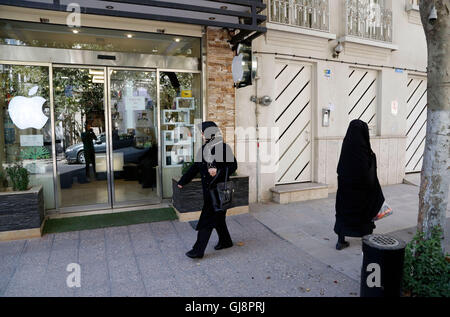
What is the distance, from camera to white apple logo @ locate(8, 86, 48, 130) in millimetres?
5875

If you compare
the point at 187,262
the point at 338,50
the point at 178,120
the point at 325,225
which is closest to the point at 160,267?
the point at 187,262

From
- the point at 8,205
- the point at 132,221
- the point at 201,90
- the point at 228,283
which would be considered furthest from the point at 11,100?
the point at 228,283

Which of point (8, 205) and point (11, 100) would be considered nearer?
point (8, 205)

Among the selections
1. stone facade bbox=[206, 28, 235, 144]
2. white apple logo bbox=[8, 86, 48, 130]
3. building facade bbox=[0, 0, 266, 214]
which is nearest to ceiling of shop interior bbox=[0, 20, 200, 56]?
building facade bbox=[0, 0, 266, 214]

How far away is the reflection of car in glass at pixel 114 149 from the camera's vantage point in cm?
636

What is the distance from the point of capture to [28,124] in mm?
5953

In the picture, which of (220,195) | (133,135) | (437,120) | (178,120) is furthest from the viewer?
(178,120)

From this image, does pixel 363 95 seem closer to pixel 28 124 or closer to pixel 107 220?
pixel 107 220

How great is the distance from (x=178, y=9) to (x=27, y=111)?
330cm

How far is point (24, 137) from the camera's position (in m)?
5.95

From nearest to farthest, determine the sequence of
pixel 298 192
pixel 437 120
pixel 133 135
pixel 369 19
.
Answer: pixel 437 120 < pixel 133 135 < pixel 298 192 < pixel 369 19
